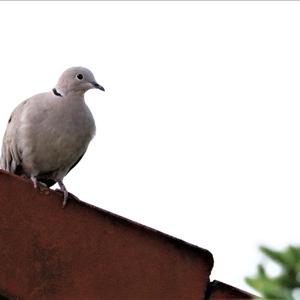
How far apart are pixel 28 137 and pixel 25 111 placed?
7.8 inches

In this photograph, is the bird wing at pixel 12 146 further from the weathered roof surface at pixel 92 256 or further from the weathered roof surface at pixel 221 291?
the weathered roof surface at pixel 221 291

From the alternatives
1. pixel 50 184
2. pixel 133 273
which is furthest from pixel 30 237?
pixel 50 184

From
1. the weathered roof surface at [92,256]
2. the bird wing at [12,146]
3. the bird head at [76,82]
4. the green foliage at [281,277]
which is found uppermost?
the bird head at [76,82]

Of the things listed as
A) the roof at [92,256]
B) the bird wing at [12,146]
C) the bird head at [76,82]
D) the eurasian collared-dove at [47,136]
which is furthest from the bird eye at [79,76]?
the roof at [92,256]

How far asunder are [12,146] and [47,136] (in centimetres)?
31

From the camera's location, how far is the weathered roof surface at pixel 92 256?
271 centimetres

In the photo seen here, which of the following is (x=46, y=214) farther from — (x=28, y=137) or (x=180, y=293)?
(x=28, y=137)

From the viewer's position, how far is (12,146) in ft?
17.4

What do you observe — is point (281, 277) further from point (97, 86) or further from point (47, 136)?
point (97, 86)

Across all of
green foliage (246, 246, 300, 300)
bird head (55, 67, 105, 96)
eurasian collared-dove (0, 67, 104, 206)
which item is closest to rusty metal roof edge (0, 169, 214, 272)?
green foliage (246, 246, 300, 300)

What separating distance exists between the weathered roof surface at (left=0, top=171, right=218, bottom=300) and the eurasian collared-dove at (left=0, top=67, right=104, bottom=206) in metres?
2.32

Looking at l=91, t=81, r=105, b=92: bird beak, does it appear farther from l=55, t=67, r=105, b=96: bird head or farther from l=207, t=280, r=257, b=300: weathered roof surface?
l=207, t=280, r=257, b=300: weathered roof surface

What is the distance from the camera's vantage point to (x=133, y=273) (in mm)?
2770

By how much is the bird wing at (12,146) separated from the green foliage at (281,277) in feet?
14.3
